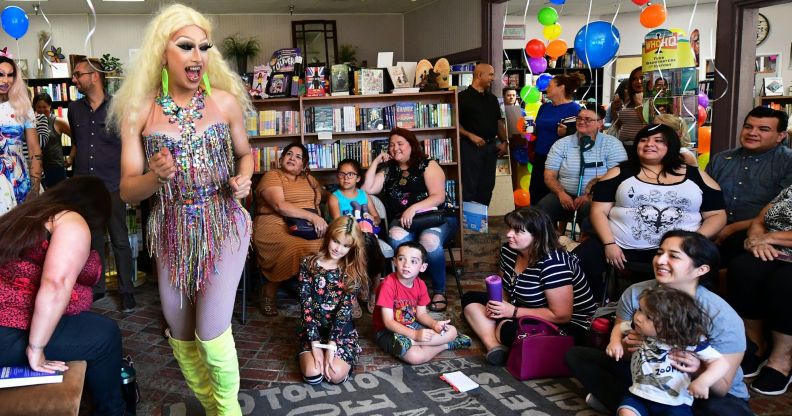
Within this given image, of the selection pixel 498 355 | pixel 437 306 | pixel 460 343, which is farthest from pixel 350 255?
pixel 437 306

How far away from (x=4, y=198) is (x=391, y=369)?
8.20ft

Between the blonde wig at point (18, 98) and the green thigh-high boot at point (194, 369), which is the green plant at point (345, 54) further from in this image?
the green thigh-high boot at point (194, 369)

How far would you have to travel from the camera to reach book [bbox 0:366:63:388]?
77.1 inches

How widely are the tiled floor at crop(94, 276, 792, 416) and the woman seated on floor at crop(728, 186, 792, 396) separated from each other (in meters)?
0.14

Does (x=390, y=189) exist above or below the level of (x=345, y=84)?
below

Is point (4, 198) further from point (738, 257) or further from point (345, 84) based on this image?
point (738, 257)

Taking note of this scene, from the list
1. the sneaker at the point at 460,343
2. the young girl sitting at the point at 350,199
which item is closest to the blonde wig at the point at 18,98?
the young girl sitting at the point at 350,199

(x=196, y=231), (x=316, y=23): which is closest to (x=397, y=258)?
(x=196, y=231)

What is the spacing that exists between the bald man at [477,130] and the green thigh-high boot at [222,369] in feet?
12.5

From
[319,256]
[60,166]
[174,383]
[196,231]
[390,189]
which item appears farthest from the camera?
[60,166]

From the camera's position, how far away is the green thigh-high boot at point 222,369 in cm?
202

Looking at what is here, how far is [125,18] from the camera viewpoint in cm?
1080

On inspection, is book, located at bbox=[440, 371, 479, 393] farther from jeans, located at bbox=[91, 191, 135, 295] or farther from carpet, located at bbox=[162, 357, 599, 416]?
jeans, located at bbox=[91, 191, 135, 295]

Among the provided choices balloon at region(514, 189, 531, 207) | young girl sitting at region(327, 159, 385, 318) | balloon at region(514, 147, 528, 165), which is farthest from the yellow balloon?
young girl sitting at region(327, 159, 385, 318)
